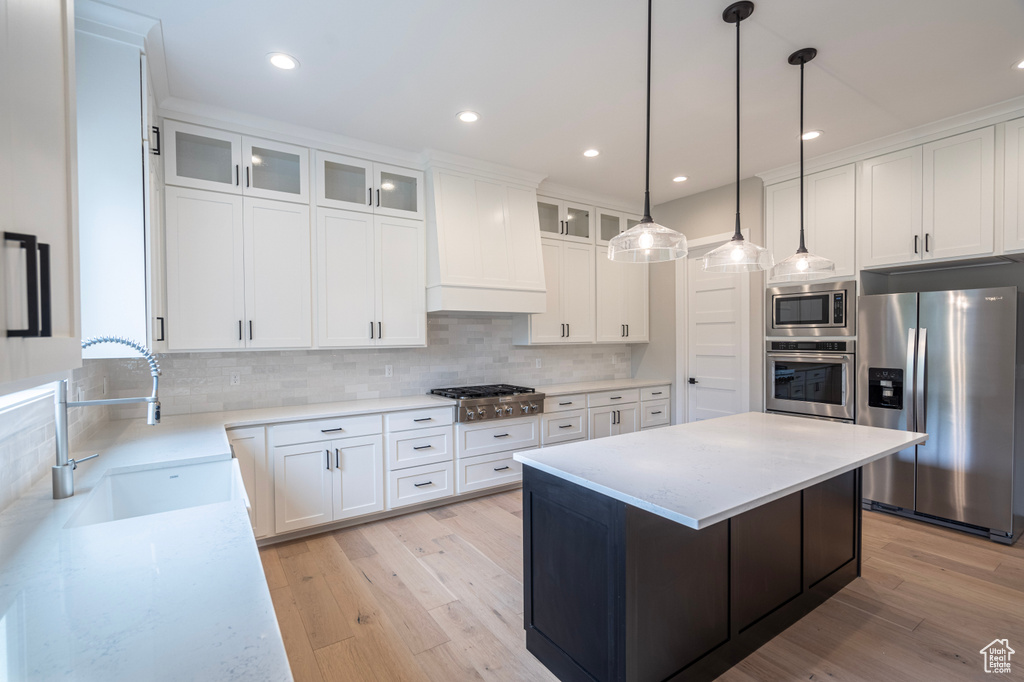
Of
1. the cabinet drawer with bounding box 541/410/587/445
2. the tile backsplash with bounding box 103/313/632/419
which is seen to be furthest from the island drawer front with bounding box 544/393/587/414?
the tile backsplash with bounding box 103/313/632/419

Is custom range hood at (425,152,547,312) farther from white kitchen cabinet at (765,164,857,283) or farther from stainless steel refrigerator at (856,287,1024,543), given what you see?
stainless steel refrigerator at (856,287,1024,543)

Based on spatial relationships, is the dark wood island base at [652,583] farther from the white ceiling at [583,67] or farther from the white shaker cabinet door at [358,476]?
the white ceiling at [583,67]

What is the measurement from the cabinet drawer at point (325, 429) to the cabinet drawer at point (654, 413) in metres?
2.71

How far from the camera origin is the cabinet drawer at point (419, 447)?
3.43 m

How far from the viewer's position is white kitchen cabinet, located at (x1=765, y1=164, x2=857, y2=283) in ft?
12.1

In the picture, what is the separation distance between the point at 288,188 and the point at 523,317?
218cm

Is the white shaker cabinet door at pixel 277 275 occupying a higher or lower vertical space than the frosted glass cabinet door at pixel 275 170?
lower

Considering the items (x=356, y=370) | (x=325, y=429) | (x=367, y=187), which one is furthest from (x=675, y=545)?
(x=367, y=187)

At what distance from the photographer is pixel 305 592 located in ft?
8.29

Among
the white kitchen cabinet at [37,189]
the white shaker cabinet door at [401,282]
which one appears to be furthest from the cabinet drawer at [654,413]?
the white kitchen cabinet at [37,189]

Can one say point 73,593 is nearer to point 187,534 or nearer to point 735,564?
point 187,534

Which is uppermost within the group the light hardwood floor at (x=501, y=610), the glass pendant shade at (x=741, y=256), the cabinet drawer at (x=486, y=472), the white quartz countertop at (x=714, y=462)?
the glass pendant shade at (x=741, y=256)

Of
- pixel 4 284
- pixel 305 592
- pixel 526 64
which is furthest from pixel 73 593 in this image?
pixel 526 64

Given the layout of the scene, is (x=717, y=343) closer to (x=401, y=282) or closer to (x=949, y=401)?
(x=949, y=401)
